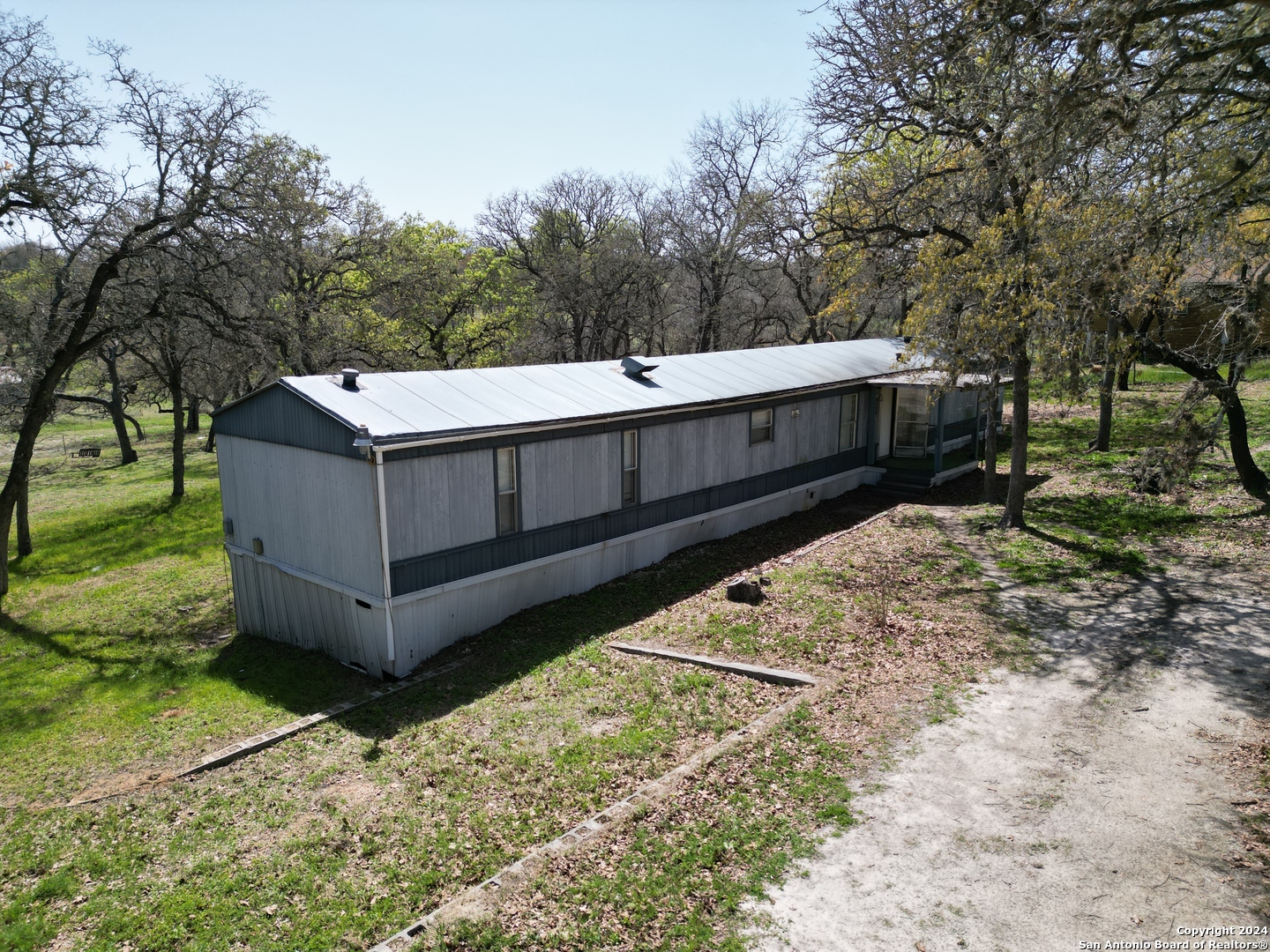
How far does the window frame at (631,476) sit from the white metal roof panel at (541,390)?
1.71 ft

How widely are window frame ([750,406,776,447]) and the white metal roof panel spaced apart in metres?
0.45

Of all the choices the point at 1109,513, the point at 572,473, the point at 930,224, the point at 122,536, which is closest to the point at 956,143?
the point at 930,224

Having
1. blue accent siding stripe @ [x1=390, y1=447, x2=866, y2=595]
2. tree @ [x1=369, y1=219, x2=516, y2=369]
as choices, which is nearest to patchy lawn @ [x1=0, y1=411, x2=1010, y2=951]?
blue accent siding stripe @ [x1=390, y1=447, x2=866, y2=595]

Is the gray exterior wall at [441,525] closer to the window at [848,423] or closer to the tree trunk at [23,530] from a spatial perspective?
the window at [848,423]

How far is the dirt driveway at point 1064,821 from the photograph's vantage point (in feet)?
17.6

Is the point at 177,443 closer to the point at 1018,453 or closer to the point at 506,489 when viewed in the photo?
the point at 506,489

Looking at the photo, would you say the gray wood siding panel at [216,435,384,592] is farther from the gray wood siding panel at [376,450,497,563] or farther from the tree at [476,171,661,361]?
the tree at [476,171,661,361]

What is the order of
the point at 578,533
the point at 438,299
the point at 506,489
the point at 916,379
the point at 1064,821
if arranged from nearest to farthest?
the point at 1064,821, the point at 506,489, the point at 578,533, the point at 916,379, the point at 438,299

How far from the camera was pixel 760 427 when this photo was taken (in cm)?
1656

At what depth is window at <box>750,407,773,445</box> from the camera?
16.2 metres

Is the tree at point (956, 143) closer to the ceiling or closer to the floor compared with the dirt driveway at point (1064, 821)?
closer to the ceiling

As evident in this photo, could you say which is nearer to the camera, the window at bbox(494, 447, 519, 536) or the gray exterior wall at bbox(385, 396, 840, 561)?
the gray exterior wall at bbox(385, 396, 840, 561)

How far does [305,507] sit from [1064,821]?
10089 mm

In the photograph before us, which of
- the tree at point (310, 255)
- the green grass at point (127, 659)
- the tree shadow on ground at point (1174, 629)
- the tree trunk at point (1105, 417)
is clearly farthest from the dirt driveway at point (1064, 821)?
the tree at point (310, 255)
